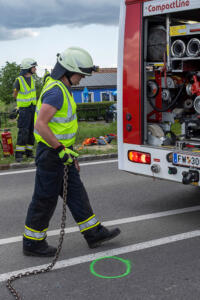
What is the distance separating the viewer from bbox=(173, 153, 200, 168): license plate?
493cm

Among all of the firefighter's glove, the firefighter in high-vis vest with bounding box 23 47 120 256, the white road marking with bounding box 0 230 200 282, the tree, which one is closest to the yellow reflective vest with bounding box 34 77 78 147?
the firefighter in high-vis vest with bounding box 23 47 120 256

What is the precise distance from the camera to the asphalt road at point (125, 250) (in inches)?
145

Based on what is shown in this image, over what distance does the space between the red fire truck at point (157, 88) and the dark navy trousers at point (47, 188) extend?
128cm

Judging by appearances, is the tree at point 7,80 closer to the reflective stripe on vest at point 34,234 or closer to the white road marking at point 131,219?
the white road marking at point 131,219

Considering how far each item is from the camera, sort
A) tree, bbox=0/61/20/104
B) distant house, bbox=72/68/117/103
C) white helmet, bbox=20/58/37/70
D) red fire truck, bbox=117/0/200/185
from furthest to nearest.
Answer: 1. distant house, bbox=72/68/117/103
2. tree, bbox=0/61/20/104
3. white helmet, bbox=20/58/37/70
4. red fire truck, bbox=117/0/200/185

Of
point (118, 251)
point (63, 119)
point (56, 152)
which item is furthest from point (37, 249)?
point (63, 119)

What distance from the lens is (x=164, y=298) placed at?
11.6 ft

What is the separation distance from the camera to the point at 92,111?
92.6 feet

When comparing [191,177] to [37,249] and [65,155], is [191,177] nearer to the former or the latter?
[65,155]

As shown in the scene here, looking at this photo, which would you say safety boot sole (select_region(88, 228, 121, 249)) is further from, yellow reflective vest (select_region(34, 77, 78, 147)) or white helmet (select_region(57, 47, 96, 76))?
white helmet (select_region(57, 47, 96, 76))

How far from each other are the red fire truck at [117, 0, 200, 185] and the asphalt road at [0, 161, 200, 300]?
61 centimetres

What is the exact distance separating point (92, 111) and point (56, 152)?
2408 centimetres

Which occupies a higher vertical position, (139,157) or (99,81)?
(99,81)

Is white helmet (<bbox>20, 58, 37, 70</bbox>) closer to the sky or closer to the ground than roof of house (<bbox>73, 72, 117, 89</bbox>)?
closer to the ground
